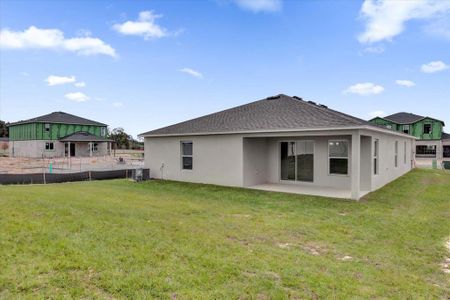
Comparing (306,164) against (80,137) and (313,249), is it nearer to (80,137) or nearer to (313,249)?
(313,249)

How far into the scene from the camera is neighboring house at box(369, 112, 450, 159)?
42875 millimetres

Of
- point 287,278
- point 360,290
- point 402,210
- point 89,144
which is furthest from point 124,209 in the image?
point 89,144

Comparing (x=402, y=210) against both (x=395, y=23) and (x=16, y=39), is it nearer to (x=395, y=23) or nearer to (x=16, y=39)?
(x=395, y=23)

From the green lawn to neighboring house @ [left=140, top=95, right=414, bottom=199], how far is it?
3368 mm

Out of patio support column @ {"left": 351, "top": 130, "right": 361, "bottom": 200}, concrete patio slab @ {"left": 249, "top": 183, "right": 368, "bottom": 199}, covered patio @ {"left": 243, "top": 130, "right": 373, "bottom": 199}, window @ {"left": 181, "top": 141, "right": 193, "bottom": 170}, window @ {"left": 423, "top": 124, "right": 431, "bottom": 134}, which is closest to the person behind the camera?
patio support column @ {"left": 351, "top": 130, "right": 361, "bottom": 200}

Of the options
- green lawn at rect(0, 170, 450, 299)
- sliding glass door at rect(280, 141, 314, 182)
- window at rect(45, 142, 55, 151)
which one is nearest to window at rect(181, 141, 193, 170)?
sliding glass door at rect(280, 141, 314, 182)

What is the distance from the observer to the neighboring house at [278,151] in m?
11.5

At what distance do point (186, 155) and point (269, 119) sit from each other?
14.6 ft

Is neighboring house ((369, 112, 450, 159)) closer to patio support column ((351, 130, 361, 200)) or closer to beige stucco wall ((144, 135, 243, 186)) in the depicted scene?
beige stucco wall ((144, 135, 243, 186))

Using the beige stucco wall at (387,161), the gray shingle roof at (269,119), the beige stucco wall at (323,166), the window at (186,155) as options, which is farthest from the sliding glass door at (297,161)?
the window at (186,155)

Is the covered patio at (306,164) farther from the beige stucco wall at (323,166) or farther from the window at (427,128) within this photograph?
the window at (427,128)

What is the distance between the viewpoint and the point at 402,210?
830 cm

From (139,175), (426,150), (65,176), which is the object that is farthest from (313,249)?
(426,150)

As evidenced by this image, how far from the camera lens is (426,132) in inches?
1708
